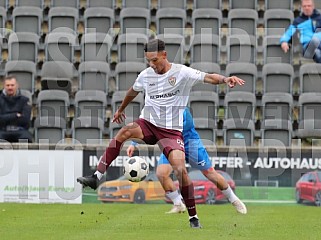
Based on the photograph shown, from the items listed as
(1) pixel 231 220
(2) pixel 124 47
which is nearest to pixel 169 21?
(2) pixel 124 47

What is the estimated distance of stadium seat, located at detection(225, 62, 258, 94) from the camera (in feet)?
60.2

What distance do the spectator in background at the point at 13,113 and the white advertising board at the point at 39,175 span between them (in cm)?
88

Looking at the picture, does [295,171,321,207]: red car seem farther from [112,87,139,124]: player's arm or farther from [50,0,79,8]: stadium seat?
[50,0,79,8]: stadium seat

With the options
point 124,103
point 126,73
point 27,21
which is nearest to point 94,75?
point 126,73

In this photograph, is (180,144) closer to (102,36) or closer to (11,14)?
(102,36)

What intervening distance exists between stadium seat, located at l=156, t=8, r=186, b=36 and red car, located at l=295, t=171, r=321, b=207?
5.57m

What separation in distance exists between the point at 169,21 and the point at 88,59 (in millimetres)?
2284

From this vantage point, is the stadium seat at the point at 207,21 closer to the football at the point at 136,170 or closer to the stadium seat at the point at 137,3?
the stadium seat at the point at 137,3

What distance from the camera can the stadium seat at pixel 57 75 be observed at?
1852cm

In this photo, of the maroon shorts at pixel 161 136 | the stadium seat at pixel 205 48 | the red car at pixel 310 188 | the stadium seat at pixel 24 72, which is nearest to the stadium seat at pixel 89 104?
the stadium seat at pixel 24 72

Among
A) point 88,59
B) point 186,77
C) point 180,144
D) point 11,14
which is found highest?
point 11,14

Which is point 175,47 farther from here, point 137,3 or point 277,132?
point 277,132

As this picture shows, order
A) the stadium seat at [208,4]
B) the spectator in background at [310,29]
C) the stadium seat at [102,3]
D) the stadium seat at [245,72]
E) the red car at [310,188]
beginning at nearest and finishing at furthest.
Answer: the red car at [310,188]
the spectator in background at [310,29]
the stadium seat at [245,72]
the stadium seat at [208,4]
the stadium seat at [102,3]

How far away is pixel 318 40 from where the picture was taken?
53.3 ft
